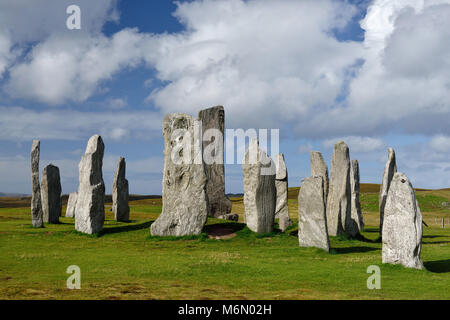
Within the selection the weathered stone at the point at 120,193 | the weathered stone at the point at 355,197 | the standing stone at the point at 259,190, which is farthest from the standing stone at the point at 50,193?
the weathered stone at the point at 355,197

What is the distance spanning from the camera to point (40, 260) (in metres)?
16.8

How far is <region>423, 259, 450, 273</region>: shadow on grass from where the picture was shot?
15.4m

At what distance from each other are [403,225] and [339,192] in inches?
359

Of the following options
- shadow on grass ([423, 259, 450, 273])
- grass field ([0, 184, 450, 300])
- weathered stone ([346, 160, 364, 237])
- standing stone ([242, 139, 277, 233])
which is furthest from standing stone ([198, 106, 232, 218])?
shadow on grass ([423, 259, 450, 273])

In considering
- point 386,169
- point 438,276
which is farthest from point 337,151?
point 438,276

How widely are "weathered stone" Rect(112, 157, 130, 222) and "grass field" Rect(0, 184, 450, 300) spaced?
25.6 ft

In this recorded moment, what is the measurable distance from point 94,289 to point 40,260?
247 inches

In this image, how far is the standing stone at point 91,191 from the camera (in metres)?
23.8

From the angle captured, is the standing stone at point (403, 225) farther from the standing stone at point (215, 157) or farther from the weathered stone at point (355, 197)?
the standing stone at point (215, 157)

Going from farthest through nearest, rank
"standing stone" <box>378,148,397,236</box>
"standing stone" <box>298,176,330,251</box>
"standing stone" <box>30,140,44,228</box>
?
1. "standing stone" <box>30,140,44,228</box>
2. "standing stone" <box>378,148,397,236</box>
3. "standing stone" <box>298,176,330,251</box>

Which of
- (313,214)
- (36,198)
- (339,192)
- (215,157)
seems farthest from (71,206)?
(313,214)

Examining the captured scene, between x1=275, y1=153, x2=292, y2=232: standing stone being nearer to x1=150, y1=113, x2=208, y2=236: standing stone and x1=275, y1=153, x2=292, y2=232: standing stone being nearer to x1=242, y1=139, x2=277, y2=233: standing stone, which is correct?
x1=242, y1=139, x2=277, y2=233: standing stone

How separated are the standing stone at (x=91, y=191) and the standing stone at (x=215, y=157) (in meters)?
6.32
